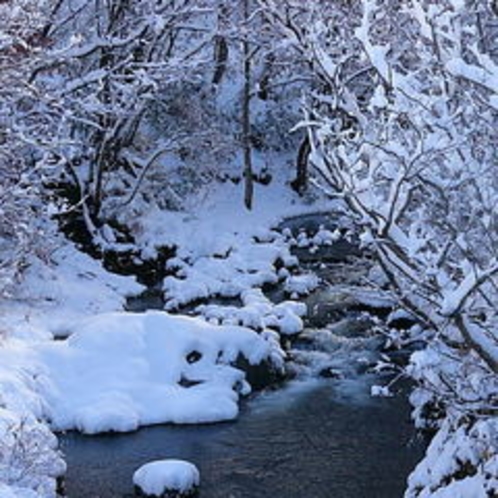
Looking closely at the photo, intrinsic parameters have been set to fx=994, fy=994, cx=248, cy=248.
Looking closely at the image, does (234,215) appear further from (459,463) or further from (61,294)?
(459,463)

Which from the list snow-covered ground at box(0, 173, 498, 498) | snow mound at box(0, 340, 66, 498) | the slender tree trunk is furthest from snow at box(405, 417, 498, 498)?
the slender tree trunk

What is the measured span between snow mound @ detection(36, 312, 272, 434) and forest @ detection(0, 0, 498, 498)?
30 millimetres

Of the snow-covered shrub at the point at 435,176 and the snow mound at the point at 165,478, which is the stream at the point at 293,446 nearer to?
the snow mound at the point at 165,478

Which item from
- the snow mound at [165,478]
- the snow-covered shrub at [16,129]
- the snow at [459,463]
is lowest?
the snow mound at [165,478]

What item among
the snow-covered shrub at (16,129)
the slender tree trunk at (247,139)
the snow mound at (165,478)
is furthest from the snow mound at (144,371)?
the slender tree trunk at (247,139)

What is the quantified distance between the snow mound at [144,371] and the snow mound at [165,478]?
193 centimetres

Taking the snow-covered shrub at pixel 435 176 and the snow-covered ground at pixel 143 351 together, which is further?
the snow-covered ground at pixel 143 351

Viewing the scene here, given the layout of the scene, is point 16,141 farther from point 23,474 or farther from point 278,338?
point 23,474

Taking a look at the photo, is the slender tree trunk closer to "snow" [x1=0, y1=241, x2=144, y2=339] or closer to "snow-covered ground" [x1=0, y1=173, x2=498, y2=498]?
"snow-covered ground" [x1=0, y1=173, x2=498, y2=498]

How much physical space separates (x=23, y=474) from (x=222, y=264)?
11177 mm

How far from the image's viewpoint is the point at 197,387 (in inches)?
527

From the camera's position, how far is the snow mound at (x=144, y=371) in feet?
41.4

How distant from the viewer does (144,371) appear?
13.7m

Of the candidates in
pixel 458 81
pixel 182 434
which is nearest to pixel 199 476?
pixel 182 434
